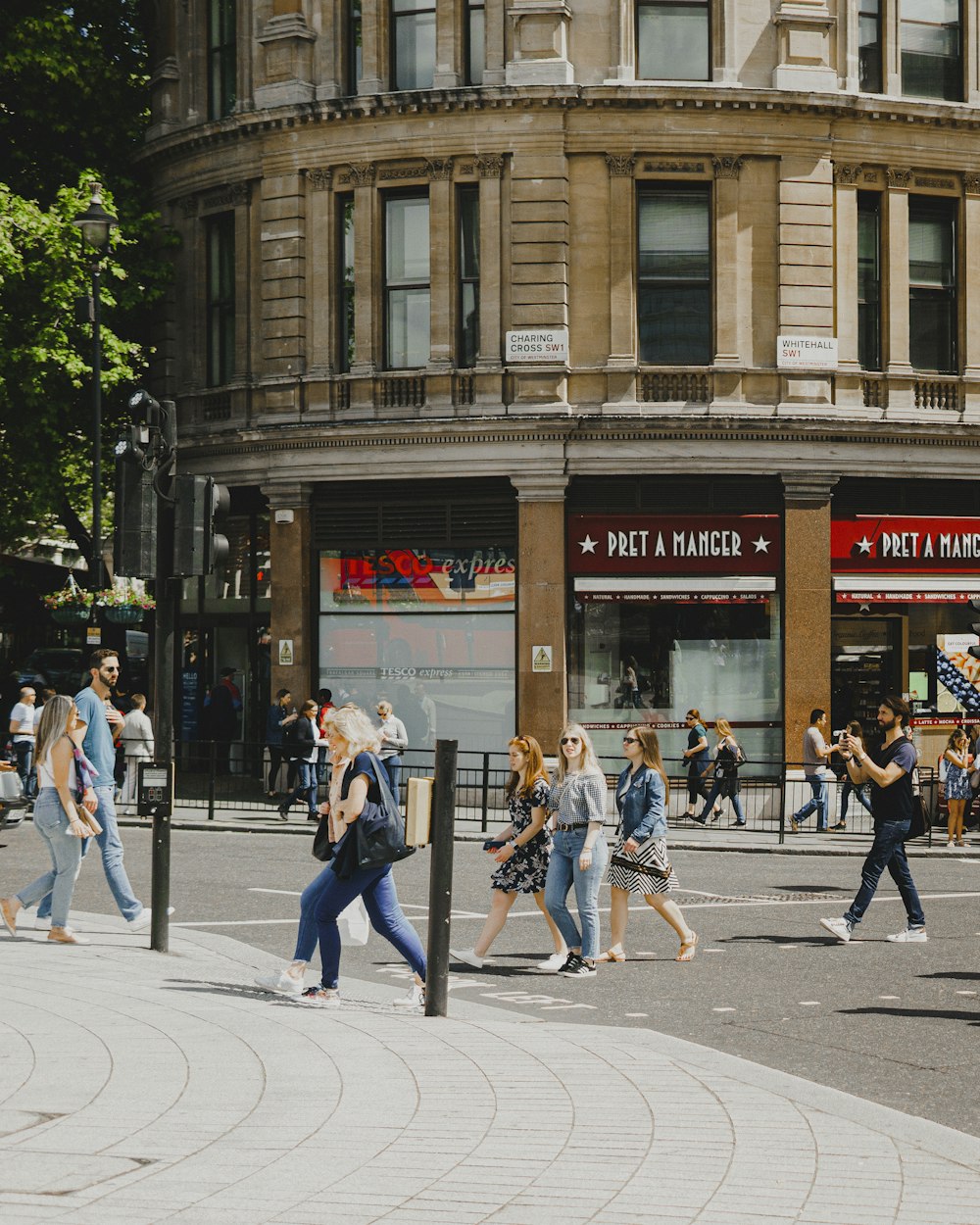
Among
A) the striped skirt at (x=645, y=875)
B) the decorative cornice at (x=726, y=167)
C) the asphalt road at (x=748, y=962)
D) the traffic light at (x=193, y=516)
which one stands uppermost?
the decorative cornice at (x=726, y=167)

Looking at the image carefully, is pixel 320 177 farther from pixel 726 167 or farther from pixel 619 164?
pixel 726 167

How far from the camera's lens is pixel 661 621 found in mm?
26484

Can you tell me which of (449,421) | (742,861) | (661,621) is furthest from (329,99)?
(742,861)

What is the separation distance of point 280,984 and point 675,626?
16.6m

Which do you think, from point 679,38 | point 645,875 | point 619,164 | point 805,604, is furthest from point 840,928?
point 679,38

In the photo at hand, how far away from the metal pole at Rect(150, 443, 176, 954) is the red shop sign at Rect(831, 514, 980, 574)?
16269mm

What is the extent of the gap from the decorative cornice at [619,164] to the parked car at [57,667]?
18027 millimetres

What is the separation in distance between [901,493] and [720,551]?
327 centimetres

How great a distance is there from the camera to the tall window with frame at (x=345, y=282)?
27.4 metres

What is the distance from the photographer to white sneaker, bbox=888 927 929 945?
13781 millimetres

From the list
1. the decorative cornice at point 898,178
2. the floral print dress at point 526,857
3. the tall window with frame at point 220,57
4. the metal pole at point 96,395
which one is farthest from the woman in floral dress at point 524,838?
the tall window with frame at point 220,57

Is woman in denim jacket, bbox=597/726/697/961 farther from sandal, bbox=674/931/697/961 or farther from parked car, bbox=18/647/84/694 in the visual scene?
parked car, bbox=18/647/84/694

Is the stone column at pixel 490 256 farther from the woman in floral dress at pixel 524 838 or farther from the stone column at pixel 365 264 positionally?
the woman in floral dress at pixel 524 838

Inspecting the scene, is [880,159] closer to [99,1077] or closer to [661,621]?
[661,621]
